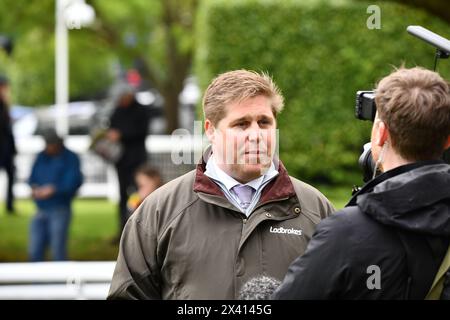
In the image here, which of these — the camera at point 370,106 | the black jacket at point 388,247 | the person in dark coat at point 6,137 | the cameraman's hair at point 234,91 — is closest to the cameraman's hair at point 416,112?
the black jacket at point 388,247

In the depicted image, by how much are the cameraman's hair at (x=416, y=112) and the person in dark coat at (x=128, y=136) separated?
32.1 ft

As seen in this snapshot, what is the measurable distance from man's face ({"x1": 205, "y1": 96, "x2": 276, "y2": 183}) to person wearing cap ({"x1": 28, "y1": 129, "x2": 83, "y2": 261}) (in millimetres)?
7874

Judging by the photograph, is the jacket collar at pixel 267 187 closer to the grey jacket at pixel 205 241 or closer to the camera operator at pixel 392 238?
the grey jacket at pixel 205 241

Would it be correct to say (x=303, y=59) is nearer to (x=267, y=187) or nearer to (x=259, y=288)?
(x=267, y=187)

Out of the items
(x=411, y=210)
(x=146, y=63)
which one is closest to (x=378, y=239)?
(x=411, y=210)

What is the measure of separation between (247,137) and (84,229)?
12067 mm

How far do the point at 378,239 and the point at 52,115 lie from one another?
80.0 ft

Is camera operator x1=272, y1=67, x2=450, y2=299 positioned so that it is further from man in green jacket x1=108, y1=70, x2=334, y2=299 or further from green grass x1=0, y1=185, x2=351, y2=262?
green grass x1=0, y1=185, x2=351, y2=262

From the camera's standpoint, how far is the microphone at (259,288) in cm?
325

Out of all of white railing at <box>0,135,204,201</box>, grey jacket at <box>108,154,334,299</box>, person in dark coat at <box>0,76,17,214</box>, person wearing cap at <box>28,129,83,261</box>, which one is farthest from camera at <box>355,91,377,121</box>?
white railing at <box>0,135,204,201</box>

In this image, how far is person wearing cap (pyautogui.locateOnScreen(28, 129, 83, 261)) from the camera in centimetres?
1123

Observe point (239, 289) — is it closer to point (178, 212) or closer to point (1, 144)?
point (178, 212)

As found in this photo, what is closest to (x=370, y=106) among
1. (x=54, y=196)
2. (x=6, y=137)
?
(x=54, y=196)

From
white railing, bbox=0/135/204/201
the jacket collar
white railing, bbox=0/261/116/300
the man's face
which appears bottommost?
white railing, bbox=0/135/204/201
